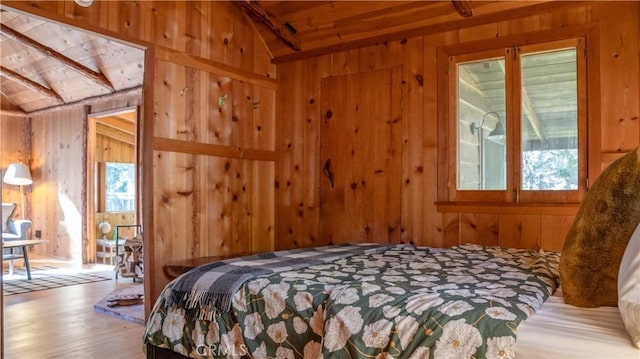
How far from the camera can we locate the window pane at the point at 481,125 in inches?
120

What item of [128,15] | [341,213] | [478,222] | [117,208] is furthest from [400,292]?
[117,208]

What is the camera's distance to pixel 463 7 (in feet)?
9.96

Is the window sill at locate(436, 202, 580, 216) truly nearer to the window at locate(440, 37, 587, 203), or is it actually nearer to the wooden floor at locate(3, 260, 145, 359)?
the window at locate(440, 37, 587, 203)

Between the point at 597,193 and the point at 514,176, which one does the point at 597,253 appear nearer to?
the point at 597,193

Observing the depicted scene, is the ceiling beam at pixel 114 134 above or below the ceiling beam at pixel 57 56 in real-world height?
below

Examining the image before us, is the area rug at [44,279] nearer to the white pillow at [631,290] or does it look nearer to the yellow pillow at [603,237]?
the yellow pillow at [603,237]

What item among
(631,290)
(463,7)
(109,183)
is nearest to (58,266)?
(109,183)

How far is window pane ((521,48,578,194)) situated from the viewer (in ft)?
9.21

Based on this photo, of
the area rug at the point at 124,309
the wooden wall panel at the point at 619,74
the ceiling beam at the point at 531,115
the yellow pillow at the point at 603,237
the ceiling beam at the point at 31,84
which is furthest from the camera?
the ceiling beam at the point at 31,84

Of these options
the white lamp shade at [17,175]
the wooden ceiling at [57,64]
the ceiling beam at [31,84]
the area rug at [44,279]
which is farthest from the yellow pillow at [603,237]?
the white lamp shade at [17,175]

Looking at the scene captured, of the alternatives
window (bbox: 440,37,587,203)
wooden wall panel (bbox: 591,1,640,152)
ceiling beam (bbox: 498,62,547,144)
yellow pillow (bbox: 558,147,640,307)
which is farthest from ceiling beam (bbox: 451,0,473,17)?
yellow pillow (bbox: 558,147,640,307)

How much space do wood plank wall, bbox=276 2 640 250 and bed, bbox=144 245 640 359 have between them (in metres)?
0.67

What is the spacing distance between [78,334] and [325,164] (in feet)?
7.51

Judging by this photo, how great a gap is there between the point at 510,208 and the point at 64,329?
133 inches
